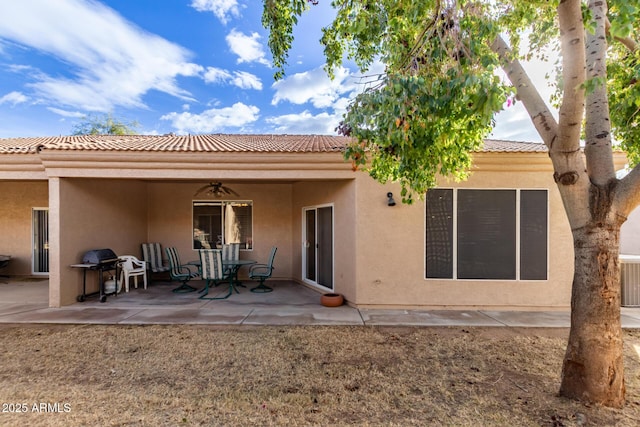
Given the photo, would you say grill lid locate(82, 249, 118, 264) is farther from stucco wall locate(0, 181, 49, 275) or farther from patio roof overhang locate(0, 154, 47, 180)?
stucco wall locate(0, 181, 49, 275)

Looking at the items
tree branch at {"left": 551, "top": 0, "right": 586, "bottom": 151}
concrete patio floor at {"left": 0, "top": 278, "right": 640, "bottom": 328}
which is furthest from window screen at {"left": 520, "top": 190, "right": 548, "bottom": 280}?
tree branch at {"left": 551, "top": 0, "right": 586, "bottom": 151}

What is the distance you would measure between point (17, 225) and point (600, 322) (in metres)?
15.1

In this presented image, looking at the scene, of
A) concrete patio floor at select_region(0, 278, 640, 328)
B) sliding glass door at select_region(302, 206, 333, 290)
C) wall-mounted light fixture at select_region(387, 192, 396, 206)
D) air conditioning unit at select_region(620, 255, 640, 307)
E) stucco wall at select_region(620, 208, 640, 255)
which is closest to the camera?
concrete patio floor at select_region(0, 278, 640, 328)

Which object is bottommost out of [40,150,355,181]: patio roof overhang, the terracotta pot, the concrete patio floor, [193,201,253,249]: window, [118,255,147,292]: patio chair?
the concrete patio floor

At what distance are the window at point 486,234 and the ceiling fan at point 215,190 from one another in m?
6.27

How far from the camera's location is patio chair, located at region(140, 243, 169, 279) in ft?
30.4

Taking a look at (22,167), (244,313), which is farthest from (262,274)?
(22,167)

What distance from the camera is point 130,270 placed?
845 cm

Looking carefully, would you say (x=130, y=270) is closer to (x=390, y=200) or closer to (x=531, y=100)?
(x=390, y=200)

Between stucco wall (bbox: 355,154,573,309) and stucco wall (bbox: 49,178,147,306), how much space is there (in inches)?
264

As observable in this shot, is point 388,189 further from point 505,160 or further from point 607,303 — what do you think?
point 607,303

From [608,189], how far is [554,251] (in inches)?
167

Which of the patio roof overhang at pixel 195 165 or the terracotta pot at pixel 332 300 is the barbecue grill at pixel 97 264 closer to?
the patio roof overhang at pixel 195 165

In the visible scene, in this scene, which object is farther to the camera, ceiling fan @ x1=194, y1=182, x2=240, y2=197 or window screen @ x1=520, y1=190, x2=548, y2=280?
ceiling fan @ x1=194, y1=182, x2=240, y2=197
